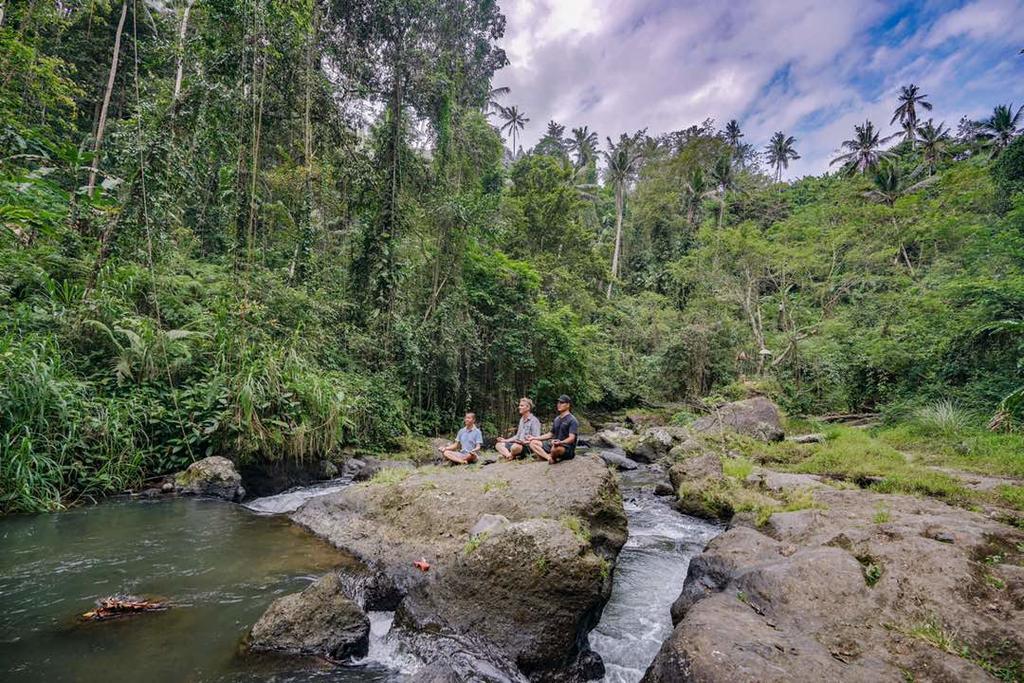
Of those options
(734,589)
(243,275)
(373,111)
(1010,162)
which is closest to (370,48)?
(373,111)

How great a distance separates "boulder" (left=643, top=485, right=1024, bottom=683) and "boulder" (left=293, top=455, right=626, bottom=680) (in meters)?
0.91

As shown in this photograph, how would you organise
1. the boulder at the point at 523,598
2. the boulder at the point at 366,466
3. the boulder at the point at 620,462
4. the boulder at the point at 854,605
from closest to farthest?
the boulder at the point at 854,605 → the boulder at the point at 523,598 → the boulder at the point at 366,466 → the boulder at the point at 620,462

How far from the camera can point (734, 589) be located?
4980 mm

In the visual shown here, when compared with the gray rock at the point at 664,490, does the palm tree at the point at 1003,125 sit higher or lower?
higher

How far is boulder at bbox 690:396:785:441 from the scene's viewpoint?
16.5m

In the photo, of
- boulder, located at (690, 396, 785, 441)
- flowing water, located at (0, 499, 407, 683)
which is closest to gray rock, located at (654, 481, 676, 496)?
boulder, located at (690, 396, 785, 441)

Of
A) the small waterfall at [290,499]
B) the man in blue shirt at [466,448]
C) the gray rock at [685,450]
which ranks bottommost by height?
the gray rock at [685,450]

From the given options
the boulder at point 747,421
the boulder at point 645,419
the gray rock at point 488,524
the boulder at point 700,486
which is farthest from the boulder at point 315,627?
the boulder at point 645,419

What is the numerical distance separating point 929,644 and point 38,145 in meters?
15.5

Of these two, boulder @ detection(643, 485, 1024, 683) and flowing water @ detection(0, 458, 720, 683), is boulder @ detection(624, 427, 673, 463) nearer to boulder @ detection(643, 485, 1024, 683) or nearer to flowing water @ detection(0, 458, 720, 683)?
flowing water @ detection(0, 458, 720, 683)

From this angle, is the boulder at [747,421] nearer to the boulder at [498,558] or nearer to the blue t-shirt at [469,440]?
the blue t-shirt at [469,440]

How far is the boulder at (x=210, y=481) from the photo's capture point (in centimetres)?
854

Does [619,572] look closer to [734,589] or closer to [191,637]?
[734,589]

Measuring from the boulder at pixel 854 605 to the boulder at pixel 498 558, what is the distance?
36.0 inches
